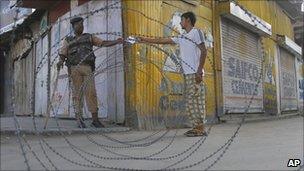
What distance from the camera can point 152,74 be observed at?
8617mm

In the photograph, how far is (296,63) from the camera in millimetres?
21875

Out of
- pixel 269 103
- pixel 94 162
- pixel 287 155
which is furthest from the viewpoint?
pixel 269 103

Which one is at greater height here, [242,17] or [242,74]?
[242,17]

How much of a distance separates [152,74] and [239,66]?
Result: 6.02 meters

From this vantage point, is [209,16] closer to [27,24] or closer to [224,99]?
[224,99]

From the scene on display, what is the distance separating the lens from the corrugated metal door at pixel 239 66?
12.8m

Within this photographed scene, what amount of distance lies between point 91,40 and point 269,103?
33.7 ft

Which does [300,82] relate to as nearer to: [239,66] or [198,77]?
[239,66]

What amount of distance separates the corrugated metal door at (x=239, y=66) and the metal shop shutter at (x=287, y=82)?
10.3 feet

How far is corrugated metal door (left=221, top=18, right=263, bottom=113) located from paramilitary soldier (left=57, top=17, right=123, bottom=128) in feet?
18.4

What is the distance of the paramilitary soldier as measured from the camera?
23.8ft

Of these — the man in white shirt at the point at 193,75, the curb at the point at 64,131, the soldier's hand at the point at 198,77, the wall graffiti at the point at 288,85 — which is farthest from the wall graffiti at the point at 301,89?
the soldier's hand at the point at 198,77

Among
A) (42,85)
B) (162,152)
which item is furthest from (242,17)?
(162,152)

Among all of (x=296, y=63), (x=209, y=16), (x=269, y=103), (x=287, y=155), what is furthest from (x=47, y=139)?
(x=296, y=63)
